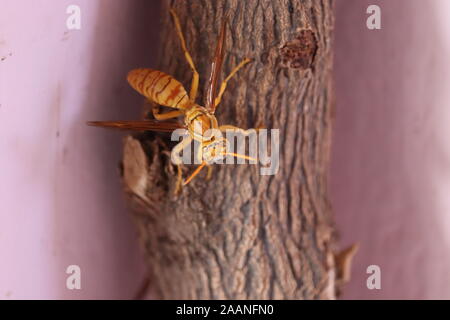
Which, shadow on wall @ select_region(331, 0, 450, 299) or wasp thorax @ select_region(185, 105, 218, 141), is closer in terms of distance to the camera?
wasp thorax @ select_region(185, 105, 218, 141)

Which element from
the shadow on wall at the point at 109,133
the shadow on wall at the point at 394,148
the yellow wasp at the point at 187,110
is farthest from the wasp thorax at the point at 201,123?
the shadow on wall at the point at 394,148

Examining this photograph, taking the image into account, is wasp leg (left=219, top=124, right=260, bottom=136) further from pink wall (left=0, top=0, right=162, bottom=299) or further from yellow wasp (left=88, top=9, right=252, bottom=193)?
pink wall (left=0, top=0, right=162, bottom=299)

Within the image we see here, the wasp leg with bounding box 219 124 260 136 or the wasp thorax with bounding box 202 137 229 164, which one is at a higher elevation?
the wasp leg with bounding box 219 124 260 136

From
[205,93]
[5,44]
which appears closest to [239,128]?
[205,93]

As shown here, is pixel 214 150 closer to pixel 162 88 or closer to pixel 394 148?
pixel 162 88

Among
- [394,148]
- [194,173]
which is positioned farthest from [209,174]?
[394,148]

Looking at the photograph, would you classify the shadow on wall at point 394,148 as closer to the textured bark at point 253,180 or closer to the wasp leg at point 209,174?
the textured bark at point 253,180

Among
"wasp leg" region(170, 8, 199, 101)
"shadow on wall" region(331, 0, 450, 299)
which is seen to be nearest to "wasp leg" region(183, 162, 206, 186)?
"wasp leg" region(170, 8, 199, 101)
